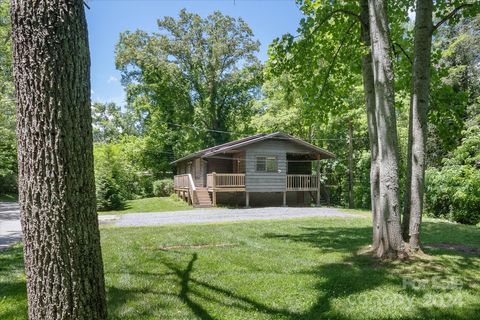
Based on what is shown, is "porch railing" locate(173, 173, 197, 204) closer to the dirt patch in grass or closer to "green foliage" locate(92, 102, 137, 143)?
the dirt patch in grass

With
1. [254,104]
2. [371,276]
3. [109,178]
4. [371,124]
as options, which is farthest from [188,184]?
[371,276]

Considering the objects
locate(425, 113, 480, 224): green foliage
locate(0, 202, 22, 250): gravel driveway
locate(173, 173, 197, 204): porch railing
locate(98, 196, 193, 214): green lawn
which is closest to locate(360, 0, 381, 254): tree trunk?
locate(425, 113, 480, 224): green foliage

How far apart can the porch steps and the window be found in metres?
3.64

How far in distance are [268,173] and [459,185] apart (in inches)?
409

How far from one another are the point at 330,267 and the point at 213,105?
30.6 meters

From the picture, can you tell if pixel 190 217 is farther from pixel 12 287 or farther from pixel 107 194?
pixel 12 287

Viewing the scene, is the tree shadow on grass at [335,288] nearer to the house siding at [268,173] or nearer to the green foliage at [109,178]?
the green foliage at [109,178]

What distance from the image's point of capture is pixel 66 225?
2.10 meters

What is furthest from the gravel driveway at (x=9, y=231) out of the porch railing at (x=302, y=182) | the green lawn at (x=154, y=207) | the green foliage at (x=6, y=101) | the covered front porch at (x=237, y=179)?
the porch railing at (x=302, y=182)

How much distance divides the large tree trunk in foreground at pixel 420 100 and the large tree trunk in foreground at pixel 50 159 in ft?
19.2

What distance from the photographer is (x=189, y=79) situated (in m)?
35.1

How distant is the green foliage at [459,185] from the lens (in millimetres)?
14125

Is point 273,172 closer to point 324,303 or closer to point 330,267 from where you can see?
point 330,267

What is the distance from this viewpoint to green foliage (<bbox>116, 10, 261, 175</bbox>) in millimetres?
33000
